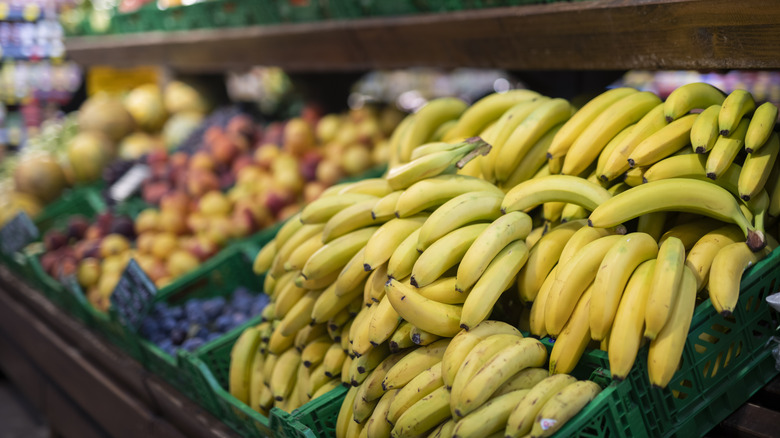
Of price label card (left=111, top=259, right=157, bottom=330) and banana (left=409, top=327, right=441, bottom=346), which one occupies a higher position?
banana (left=409, top=327, right=441, bottom=346)

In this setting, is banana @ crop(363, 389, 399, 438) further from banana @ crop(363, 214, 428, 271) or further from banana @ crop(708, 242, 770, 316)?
banana @ crop(708, 242, 770, 316)

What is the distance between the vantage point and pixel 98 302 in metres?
2.79

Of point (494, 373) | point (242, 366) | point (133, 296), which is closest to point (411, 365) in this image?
point (494, 373)

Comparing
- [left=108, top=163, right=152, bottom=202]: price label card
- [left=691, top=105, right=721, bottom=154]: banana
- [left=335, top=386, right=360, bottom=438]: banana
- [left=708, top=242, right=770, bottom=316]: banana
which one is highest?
[left=691, top=105, right=721, bottom=154]: banana

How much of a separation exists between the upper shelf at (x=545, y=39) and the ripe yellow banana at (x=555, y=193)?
420mm

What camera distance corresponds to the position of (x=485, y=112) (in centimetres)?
192

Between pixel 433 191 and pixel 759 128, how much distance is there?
67 cm

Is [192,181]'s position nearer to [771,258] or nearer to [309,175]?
[309,175]

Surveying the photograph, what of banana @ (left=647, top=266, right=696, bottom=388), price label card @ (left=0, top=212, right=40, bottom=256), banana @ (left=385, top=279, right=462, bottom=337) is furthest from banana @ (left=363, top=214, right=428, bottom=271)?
price label card @ (left=0, top=212, right=40, bottom=256)

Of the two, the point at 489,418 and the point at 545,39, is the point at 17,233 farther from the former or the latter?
the point at 489,418

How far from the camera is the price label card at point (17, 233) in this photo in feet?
11.0

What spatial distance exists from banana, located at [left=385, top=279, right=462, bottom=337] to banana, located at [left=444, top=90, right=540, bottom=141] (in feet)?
2.21

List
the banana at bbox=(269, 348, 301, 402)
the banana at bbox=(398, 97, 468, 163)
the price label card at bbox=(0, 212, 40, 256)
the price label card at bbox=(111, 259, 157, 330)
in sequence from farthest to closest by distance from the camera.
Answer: the price label card at bbox=(0, 212, 40, 256)
the price label card at bbox=(111, 259, 157, 330)
the banana at bbox=(398, 97, 468, 163)
the banana at bbox=(269, 348, 301, 402)

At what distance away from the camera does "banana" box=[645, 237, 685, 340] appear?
1138 mm
